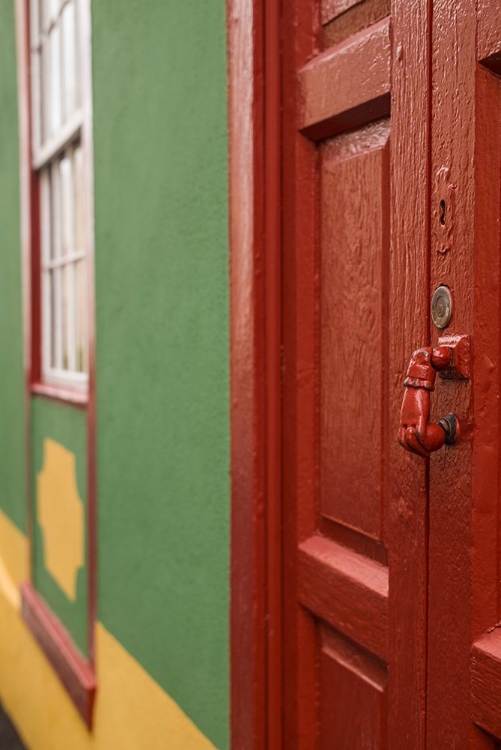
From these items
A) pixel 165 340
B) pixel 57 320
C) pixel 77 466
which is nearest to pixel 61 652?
pixel 77 466

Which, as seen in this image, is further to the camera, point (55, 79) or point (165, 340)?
point (55, 79)

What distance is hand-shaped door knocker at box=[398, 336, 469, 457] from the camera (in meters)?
1.00

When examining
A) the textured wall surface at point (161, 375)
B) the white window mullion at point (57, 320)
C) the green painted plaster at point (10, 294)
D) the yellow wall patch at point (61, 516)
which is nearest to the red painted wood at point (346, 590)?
the textured wall surface at point (161, 375)

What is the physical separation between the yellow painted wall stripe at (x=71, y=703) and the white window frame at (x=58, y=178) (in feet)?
2.96

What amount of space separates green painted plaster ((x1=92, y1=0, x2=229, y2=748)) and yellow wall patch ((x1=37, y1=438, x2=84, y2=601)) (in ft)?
1.23

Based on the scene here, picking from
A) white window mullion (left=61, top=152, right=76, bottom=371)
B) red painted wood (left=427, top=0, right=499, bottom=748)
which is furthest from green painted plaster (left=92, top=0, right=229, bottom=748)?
white window mullion (left=61, top=152, right=76, bottom=371)

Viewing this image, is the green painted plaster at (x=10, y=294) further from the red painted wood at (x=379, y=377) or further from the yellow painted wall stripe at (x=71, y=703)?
the red painted wood at (x=379, y=377)

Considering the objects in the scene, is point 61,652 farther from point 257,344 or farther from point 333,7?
point 333,7

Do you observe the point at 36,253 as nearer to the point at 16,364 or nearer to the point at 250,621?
the point at 16,364

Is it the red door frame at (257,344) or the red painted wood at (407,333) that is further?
the red door frame at (257,344)

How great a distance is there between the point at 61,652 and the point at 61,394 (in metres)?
0.86

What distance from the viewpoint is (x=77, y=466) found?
107 inches

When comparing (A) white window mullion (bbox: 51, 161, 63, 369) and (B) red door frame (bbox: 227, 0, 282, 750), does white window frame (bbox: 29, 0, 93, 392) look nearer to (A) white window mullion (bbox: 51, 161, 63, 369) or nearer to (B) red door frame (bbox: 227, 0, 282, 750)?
(A) white window mullion (bbox: 51, 161, 63, 369)

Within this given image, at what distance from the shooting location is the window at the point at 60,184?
2.89m
